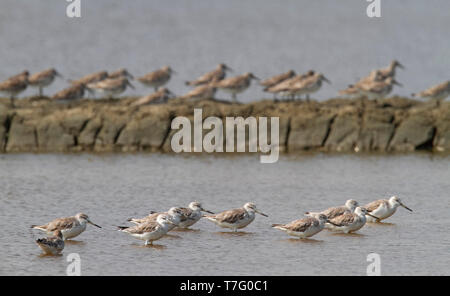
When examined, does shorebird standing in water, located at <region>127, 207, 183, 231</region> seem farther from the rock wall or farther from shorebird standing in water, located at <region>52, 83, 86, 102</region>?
shorebird standing in water, located at <region>52, 83, 86, 102</region>

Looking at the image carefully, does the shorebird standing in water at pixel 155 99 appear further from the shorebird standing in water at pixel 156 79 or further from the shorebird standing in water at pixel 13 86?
the shorebird standing in water at pixel 13 86

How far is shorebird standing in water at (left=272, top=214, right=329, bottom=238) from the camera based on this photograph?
17.0 metres

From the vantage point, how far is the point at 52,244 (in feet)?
51.2

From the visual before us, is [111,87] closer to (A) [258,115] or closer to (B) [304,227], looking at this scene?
(A) [258,115]

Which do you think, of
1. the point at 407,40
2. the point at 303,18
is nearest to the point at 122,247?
the point at 407,40

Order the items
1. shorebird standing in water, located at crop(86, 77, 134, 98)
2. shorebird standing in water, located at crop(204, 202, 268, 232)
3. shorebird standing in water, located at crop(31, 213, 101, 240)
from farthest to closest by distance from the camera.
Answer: shorebird standing in water, located at crop(86, 77, 134, 98), shorebird standing in water, located at crop(204, 202, 268, 232), shorebird standing in water, located at crop(31, 213, 101, 240)

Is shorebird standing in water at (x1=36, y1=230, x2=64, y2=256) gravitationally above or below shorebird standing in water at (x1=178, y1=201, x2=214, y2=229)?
above

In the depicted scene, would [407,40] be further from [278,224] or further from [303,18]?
[278,224]

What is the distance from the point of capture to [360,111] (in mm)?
26812

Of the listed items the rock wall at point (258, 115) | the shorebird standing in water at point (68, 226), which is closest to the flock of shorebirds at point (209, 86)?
the rock wall at point (258, 115)

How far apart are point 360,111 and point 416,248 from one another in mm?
10724

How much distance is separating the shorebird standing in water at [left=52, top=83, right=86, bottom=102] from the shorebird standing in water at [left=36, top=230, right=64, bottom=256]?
1275cm

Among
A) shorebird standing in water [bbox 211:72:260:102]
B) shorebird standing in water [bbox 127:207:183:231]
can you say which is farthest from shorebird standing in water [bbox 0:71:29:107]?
shorebird standing in water [bbox 127:207:183:231]

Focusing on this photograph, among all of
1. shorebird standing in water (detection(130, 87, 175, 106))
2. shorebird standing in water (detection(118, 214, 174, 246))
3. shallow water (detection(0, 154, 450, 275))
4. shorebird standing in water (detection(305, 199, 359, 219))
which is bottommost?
shallow water (detection(0, 154, 450, 275))
